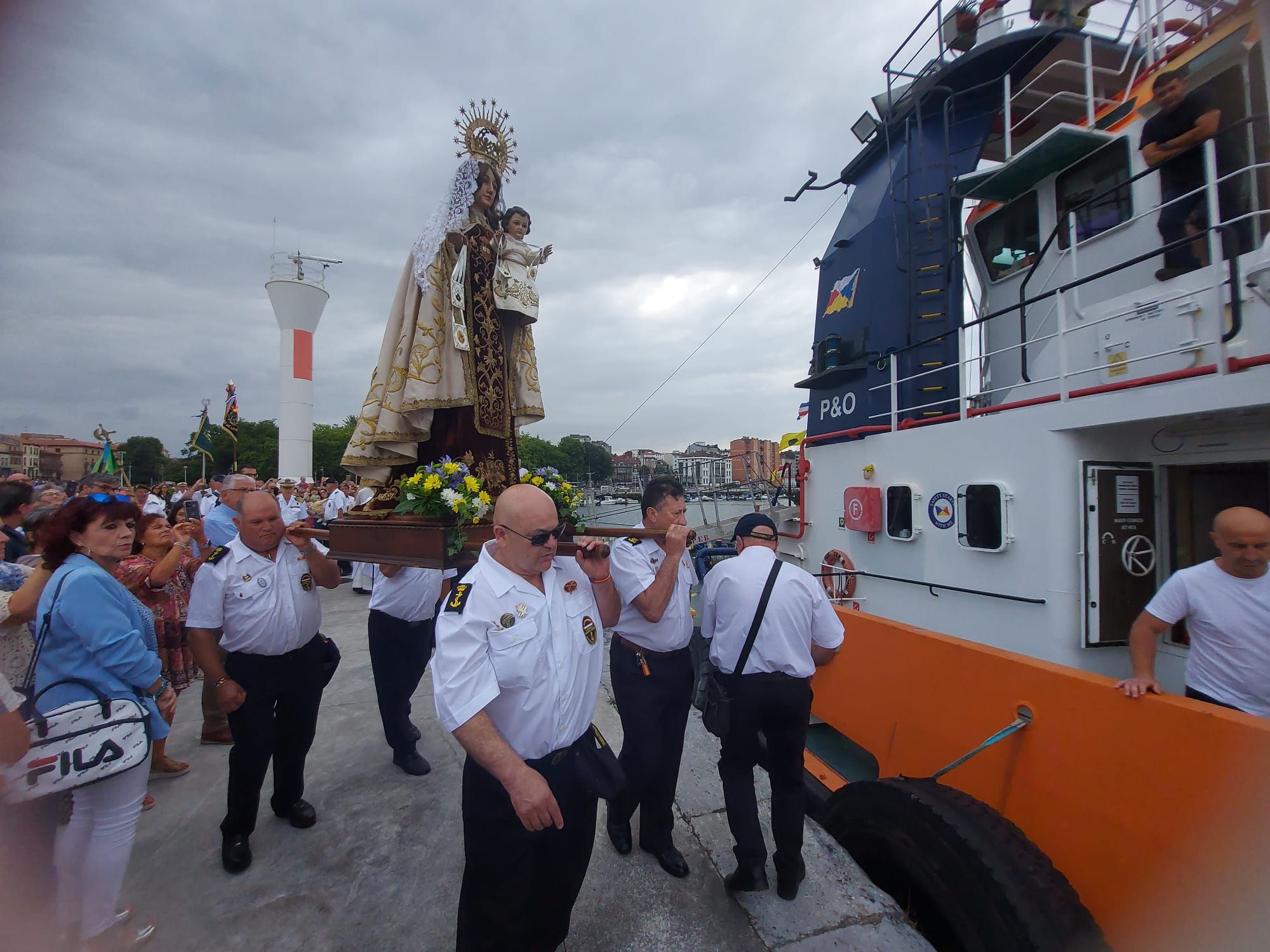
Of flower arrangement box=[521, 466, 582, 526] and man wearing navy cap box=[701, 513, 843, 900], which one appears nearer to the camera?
man wearing navy cap box=[701, 513, 843, 900]

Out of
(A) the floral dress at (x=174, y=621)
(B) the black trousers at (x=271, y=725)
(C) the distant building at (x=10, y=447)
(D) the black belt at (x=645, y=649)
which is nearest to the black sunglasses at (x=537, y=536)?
(D) the black belt at (x=645, y=649)

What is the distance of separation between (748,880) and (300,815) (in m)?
2.25

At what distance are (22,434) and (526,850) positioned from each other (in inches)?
76.5

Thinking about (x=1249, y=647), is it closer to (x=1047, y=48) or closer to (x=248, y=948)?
(x=248, y=948)

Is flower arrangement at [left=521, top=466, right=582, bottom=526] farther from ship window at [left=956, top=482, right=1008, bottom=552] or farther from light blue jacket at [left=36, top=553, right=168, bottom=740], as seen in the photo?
ship window at [left=956, top=482, right=1008, bottom=552]

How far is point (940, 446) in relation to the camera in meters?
4.45

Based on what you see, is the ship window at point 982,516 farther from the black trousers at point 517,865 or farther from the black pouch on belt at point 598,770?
the black trousers at point 517,865

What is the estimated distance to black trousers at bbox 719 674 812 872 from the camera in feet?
7.97

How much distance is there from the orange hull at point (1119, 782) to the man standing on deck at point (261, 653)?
3315 mm

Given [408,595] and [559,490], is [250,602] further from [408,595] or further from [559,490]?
[559,490]

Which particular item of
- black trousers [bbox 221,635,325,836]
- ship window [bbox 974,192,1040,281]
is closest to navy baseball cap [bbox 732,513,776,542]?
black trousers [bbox 221,635,325,836]

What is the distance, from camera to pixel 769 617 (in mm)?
2578

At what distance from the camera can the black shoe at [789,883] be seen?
2.38 meters

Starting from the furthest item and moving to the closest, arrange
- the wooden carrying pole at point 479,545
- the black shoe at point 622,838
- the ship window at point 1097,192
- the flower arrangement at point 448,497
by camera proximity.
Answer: the ship window at point 1097,192
the black shoe at point 622,838
the flower arrangement at point 448,497
the wooden carrying pole at point 479,545
